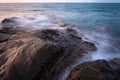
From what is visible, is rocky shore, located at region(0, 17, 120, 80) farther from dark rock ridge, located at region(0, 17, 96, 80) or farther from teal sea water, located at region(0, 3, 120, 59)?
teal sea water, located at region(0, 3, 120, 59)

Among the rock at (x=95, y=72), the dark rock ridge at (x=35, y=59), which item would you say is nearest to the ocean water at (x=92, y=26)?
the dark rock ridge at (x=35, y=59)

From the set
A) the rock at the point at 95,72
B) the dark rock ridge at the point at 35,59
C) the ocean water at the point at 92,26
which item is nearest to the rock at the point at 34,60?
the dark rock ridge at the point at 35,59

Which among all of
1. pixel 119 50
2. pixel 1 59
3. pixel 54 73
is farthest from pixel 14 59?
pixel 119 50

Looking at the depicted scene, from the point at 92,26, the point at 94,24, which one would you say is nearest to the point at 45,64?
the point at 92,26

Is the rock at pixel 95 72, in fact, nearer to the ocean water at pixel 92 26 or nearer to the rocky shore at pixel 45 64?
the rocky shore at pixel 45 64

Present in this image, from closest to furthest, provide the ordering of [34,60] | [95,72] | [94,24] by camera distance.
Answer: [95,72]
[34,60]
[94,24]

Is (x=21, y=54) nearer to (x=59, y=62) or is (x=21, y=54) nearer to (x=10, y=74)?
(x=10, y=74)

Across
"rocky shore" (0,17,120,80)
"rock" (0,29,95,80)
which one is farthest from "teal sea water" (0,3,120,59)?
"rock" (0,29,95,80)

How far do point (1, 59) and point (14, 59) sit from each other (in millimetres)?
661

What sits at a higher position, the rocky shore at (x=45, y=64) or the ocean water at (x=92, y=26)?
the rocky shore at (x=45, y=64)

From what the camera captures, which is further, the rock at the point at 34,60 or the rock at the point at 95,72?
the rock at the point at 34,60

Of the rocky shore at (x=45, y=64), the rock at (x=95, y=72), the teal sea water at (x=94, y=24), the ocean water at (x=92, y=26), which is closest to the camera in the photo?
the rock at (x=95, y=72)

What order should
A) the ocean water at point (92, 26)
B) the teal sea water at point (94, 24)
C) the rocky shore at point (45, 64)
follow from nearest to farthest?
A: the rocky shore at point (45, 64) < the ocean water at point (92, 26) < the teal sea water at point (94, 24)

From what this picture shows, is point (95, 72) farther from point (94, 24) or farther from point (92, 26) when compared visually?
point (94, 24)
